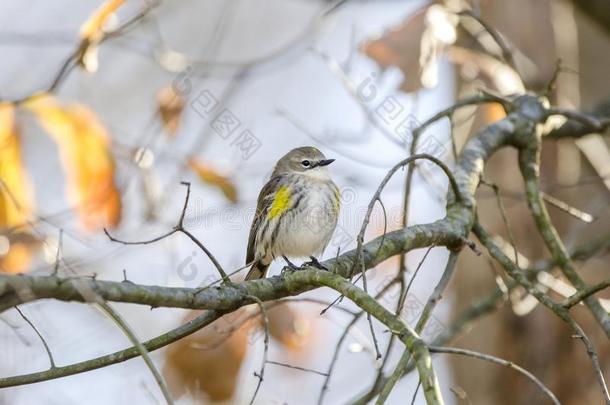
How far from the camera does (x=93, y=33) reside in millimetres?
4566

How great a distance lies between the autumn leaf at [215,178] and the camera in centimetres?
571

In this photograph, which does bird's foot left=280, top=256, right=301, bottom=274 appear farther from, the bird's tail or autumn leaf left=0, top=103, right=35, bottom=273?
autumn leaf left=0, top=103, right=35, bottom=273

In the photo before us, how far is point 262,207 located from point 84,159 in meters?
1.29

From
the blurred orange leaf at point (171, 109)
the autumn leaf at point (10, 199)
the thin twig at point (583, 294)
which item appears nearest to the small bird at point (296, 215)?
the blurred orange leaf at point (171, 109)

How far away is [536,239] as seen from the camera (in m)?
7.07

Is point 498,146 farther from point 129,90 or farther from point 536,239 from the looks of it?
point 129,90

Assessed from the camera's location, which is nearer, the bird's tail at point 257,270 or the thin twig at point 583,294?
the thin twig at point 583,294

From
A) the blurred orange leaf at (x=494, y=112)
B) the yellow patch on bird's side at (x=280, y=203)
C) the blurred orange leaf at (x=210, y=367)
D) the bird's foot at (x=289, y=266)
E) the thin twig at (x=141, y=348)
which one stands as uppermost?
the blurred orange leaf at (x=494, y=112)

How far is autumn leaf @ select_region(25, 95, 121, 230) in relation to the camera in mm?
5266

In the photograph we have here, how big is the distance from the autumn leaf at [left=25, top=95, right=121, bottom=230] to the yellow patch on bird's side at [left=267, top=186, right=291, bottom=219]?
3.48 ft

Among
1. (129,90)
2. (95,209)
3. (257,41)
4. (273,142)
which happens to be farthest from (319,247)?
(257,41)

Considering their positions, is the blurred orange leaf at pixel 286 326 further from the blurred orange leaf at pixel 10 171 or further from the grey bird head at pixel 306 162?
the blurred orange leaf at pixel 10 171

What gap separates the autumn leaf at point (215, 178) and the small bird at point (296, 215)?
0.31m

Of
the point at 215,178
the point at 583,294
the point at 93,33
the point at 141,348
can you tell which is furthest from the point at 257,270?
the point at 141,348
